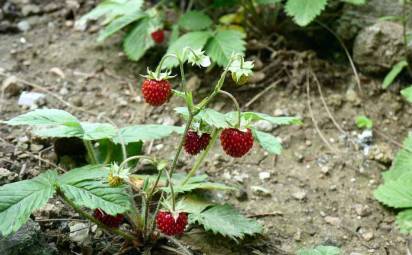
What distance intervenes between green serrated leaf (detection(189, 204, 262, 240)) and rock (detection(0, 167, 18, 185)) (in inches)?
25.9

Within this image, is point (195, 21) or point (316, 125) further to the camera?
point (195, 21)

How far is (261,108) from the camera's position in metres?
2.79

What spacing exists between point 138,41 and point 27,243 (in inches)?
57.3

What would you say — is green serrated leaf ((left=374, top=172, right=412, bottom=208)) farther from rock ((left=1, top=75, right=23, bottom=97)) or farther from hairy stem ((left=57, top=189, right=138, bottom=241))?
rock ((left=1, top=75, right=23, bottom=97))

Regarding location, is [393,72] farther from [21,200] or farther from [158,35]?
[21,200]

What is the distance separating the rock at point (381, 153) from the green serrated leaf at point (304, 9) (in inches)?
25.3

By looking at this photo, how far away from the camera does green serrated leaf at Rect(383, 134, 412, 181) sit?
230 cm

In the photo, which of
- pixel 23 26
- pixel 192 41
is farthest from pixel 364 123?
pixel 23 26

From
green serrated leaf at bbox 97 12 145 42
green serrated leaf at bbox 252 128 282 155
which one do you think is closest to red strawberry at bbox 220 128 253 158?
green serrated leaf at bbox 252 128 282 155

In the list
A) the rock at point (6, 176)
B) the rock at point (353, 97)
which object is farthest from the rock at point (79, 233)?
the rock at point (353, 97)

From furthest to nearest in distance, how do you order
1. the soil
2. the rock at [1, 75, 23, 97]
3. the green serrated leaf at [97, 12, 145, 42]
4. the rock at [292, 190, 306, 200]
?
the green serrated leaf at [97, 12, 145, 42], the rock at [1, 75, 23, 97], the rock at [292, 190, 306, 200], the soil

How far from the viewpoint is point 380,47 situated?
9.29 feet

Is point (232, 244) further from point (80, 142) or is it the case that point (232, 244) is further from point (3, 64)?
point (3, 64)

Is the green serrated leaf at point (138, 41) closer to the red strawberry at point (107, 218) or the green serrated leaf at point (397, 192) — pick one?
the red strawberry at point (107, 218)
